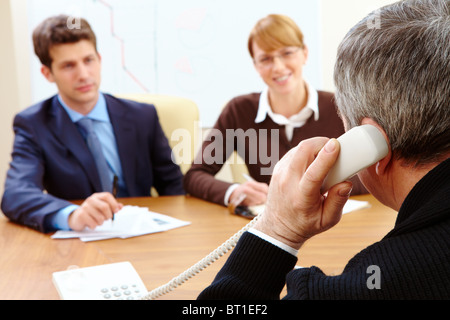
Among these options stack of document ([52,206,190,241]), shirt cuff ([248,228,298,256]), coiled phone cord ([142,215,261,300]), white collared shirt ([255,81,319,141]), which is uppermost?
shirt cuff ([248,228,298,256])

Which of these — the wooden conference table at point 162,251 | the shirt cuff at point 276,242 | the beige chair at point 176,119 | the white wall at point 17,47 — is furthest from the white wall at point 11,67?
the shirt cuff at point 276,242

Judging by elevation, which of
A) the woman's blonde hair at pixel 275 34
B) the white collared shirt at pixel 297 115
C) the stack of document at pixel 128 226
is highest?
the woman's blonde hair at pixel 275 34

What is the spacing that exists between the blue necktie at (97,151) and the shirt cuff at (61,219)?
49 centimetres

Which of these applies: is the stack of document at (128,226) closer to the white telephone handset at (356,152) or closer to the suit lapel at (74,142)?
the suit lapel at (74,142)

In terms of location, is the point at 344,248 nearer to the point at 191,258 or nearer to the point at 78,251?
the point at 191,258

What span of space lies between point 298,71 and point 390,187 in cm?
144

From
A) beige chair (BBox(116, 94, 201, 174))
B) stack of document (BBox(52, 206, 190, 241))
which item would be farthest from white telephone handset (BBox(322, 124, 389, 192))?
beige chair (BBox(116, 94, 201, 174))

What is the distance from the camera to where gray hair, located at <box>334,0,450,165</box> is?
0.58 m

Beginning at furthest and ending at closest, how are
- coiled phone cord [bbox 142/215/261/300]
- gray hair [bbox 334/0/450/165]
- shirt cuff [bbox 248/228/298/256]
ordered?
1. coiled phone cord [bbox 142/215/261/300]
2. shirt cuff [bbox 248/228/298/256]
3. gray hair [bbox 334/0/450/165]

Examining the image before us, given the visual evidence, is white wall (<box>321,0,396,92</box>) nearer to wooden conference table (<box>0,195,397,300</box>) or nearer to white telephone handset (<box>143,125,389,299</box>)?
wooden conference table (<box>0,195,397,300</box>)

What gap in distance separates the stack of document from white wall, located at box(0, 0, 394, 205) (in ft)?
6.14

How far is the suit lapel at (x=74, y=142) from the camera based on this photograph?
1905mm

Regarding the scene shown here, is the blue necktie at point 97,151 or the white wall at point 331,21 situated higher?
the white wall at point 331,21

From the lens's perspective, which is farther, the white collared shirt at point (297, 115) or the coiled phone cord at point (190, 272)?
the white collared shirt at point (297, 115)
